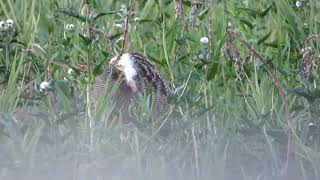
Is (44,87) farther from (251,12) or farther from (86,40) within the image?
(251,12)

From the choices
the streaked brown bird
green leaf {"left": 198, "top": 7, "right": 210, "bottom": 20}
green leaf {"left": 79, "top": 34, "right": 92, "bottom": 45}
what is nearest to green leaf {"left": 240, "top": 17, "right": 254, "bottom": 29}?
green leaf {"left": 198, "top": 7, "right": 210, "bottom": 20}

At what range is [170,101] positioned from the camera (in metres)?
4.47

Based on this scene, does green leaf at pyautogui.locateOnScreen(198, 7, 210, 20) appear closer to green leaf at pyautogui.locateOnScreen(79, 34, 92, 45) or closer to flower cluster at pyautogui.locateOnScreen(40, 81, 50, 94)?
green leaf at pyautogui.locateOnScreen(79, 34, 92, 45)

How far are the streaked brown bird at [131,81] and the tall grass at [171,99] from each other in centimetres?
7

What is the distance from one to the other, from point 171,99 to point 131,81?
272mm

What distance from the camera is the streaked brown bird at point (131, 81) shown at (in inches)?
180

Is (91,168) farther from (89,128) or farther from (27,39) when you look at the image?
(27,39)

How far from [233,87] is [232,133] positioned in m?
0.77

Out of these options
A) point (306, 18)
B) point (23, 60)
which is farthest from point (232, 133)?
point (306, 18)

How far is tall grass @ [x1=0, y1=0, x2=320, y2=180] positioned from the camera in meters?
3.88

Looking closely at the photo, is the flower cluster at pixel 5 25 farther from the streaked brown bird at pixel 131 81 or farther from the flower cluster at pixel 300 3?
the flower cluster at pixel 300 3

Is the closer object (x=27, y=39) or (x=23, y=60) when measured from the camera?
(x=23, y=60)

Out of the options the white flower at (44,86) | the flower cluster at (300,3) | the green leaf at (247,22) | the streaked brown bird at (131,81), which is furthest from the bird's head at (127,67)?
the flower cluster at (300,3)

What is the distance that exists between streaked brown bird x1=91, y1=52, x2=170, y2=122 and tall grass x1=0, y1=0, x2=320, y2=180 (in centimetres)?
7
